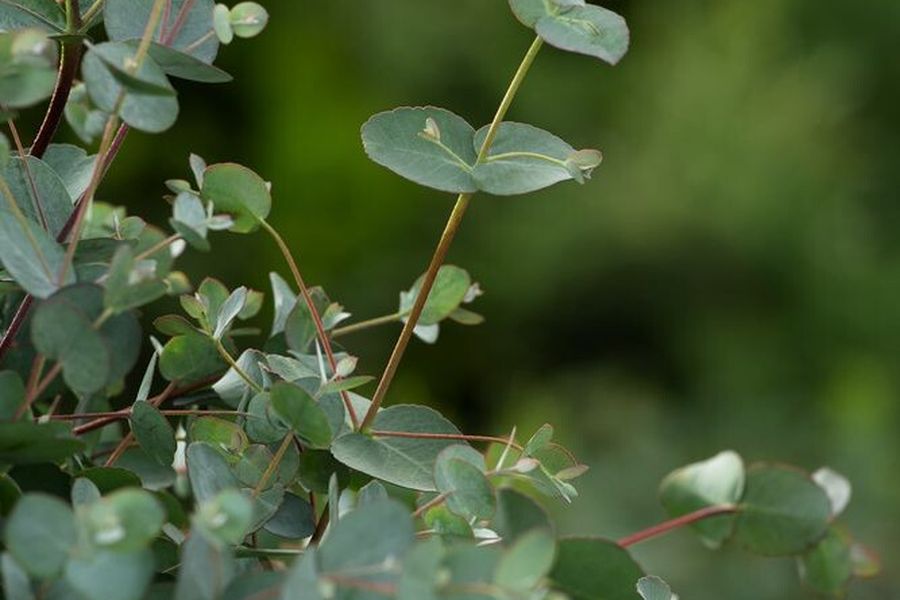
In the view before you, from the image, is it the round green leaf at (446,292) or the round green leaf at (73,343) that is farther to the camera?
the round green leaf at (446,292)

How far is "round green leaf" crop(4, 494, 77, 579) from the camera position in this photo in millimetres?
226

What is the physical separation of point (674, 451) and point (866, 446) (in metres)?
0.30

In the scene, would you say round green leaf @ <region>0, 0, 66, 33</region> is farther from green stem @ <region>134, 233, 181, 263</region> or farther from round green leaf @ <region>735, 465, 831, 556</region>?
round green leaf @ <region>735, 465, 831, 556</region>

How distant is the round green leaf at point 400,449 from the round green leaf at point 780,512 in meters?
0.08

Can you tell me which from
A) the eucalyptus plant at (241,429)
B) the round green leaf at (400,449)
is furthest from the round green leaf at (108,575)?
the round green leaf at (400,449)

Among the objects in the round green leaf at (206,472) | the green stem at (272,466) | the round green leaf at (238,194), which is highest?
the round green leaf at (238,194)

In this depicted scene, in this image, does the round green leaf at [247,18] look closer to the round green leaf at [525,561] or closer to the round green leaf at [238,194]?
the round green leaf at [238,194]

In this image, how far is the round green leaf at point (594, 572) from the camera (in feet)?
0.89

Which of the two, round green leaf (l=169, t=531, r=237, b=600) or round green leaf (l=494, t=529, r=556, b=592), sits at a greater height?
round green leaf (l=494, t=529, r=556, b=592)

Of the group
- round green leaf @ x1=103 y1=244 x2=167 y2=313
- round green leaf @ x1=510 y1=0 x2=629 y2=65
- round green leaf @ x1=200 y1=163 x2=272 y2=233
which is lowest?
round green leaf @ x1=200 y1=163 x2=272 y2=233

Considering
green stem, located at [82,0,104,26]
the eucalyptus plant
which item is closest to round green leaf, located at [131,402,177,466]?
the eucalyptus plant

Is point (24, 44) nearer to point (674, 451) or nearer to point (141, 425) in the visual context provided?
point (141, 425)

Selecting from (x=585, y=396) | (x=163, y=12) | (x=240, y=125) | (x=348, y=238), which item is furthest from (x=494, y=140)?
(x=240, y=125)

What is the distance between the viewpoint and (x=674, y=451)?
2143 mm
